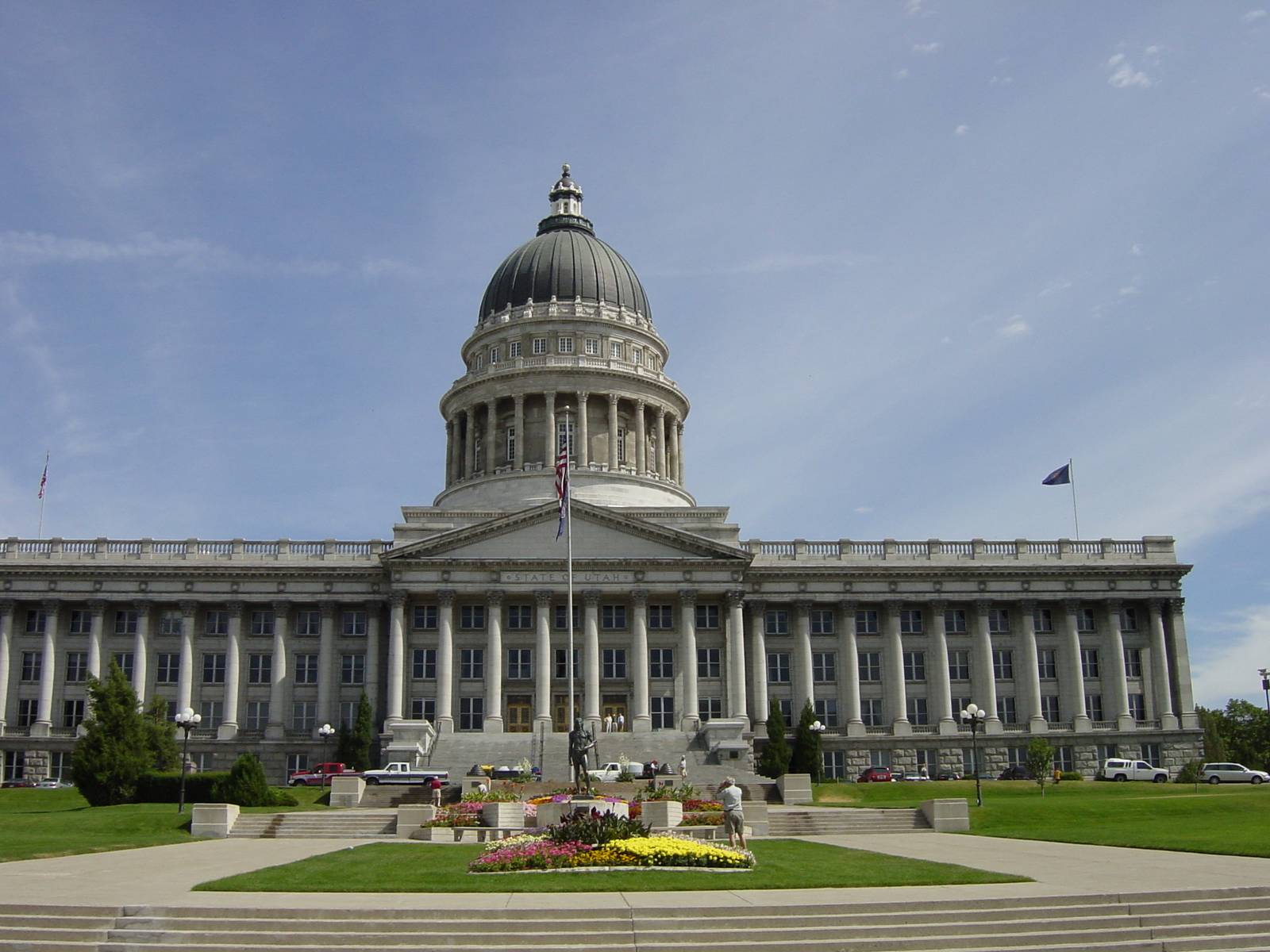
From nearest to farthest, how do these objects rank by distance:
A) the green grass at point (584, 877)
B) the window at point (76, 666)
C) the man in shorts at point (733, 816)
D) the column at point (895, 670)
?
the green grass at point (584, 877), the man in shorts at point (733, 816), the window at point (76, 666), the column at point (895, 670)

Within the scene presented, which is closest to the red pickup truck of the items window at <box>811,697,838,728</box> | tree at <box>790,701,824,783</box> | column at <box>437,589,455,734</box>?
column at <box>437,589,455,734</box>

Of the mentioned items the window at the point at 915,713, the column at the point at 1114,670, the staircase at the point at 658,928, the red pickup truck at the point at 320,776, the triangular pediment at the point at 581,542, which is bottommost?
the staircase at the point at 658,928

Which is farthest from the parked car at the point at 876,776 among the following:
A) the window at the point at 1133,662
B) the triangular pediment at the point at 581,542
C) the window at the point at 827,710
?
the window at the point at 1133,662

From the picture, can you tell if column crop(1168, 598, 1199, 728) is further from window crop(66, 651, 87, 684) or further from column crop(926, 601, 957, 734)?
window crop(66, 651, 87, 684)

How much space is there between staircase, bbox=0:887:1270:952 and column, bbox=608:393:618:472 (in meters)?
73.2

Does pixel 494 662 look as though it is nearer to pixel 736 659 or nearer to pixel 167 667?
pixel 736 659

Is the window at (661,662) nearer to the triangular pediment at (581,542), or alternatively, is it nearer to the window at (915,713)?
the triangular pediment at (581,542)

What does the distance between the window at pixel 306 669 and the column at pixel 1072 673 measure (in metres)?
48.6

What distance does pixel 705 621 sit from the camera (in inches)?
3255

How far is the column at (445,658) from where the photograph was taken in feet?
257

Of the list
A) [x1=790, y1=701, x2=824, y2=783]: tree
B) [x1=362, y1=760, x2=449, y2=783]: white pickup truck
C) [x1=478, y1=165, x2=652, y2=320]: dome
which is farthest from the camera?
[x1=478, y1=165, x2=652, y2=320]: dome

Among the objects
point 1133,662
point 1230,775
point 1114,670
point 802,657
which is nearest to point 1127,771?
point 1230,775

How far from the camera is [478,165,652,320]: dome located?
10406 centimetres

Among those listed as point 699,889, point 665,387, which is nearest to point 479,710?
point 665,387
